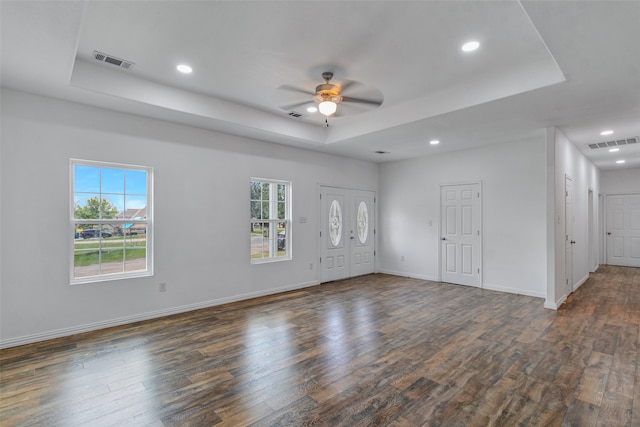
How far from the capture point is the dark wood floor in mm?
2297

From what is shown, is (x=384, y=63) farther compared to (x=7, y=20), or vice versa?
(x=384, y=63)

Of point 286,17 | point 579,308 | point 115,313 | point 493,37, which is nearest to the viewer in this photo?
point 286,17

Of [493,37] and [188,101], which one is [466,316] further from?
[188,101]

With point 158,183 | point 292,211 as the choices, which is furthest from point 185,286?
point 292,211

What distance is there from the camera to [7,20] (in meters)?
2.26

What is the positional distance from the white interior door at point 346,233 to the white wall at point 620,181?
22.9ft

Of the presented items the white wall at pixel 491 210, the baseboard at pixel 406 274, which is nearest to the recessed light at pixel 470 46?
the white wall at pixel 491 210

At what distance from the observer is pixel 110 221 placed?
4.18m

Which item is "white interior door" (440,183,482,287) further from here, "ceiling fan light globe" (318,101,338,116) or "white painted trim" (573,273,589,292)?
"ceiling fan light globe" (318,101,338,116)

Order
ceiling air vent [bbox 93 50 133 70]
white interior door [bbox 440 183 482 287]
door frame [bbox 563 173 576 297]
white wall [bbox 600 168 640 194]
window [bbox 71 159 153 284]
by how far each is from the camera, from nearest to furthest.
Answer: ceiling air vent [bbox 93 50 133 70] → window [bbox 71 159 153 284] → door frame [bbox 563 173 576 297] → white interior door [bbox 440 183 482 287] → white wall [bbox 600 168 640 194]

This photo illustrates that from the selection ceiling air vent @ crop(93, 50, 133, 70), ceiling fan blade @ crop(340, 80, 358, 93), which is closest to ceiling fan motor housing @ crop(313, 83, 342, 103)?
ceiling fan blade @ crop(340, 80, 358, 93)

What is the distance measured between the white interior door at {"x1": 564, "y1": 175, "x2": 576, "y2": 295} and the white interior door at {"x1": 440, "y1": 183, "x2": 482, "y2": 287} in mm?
1337

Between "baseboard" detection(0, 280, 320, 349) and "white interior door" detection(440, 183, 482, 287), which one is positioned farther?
"white interior door" detection(440, 183, 482, 287)

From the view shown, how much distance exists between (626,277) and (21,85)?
36.6ft
